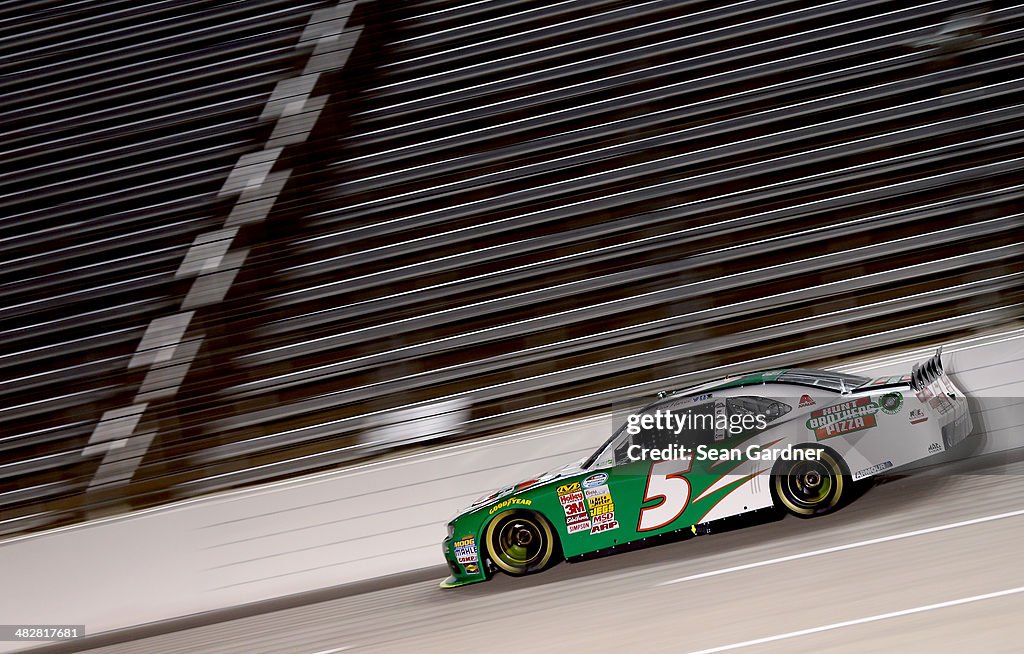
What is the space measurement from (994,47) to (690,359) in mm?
4587

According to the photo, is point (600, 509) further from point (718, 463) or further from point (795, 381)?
point (795, 381)

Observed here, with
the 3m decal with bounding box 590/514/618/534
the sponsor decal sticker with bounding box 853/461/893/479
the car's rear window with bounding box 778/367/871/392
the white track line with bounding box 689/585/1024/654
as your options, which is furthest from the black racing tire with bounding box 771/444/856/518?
the white track line with bounding box 689/585/1024/654

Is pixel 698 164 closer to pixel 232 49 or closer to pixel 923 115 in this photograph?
pixel 923 115

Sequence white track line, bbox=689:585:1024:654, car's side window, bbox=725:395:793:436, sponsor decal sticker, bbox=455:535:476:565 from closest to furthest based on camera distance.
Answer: white track line, bbox=689:585:1024:654
car's side window, bbox=725:395:793:436
sponsor decal sticker, bbox=455:535:476:565

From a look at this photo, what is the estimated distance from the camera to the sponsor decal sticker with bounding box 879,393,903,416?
571 cm

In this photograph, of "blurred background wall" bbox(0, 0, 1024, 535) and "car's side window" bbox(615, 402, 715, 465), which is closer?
"car's side window" bbox(615, 402, 715, 465)

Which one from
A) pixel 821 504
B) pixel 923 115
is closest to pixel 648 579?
pixel 821 504

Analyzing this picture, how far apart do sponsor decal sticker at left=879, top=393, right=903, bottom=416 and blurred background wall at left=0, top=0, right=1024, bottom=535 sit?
231 centimetres

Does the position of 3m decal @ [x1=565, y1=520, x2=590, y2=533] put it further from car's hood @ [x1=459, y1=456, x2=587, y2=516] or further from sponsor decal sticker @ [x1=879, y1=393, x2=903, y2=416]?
sponsor decal sticker @ [x1=879, y1=393, x2=903, y2=416]

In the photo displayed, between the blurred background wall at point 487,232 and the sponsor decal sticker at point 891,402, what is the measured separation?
231 cm

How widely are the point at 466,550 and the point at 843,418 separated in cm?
289

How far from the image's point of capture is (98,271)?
9188mm

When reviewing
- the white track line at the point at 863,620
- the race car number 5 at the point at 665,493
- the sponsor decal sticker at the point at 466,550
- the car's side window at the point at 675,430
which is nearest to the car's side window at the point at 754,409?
the car's side window at the point at 675,430

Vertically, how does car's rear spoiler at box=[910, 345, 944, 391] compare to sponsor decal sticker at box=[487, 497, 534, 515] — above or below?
above
